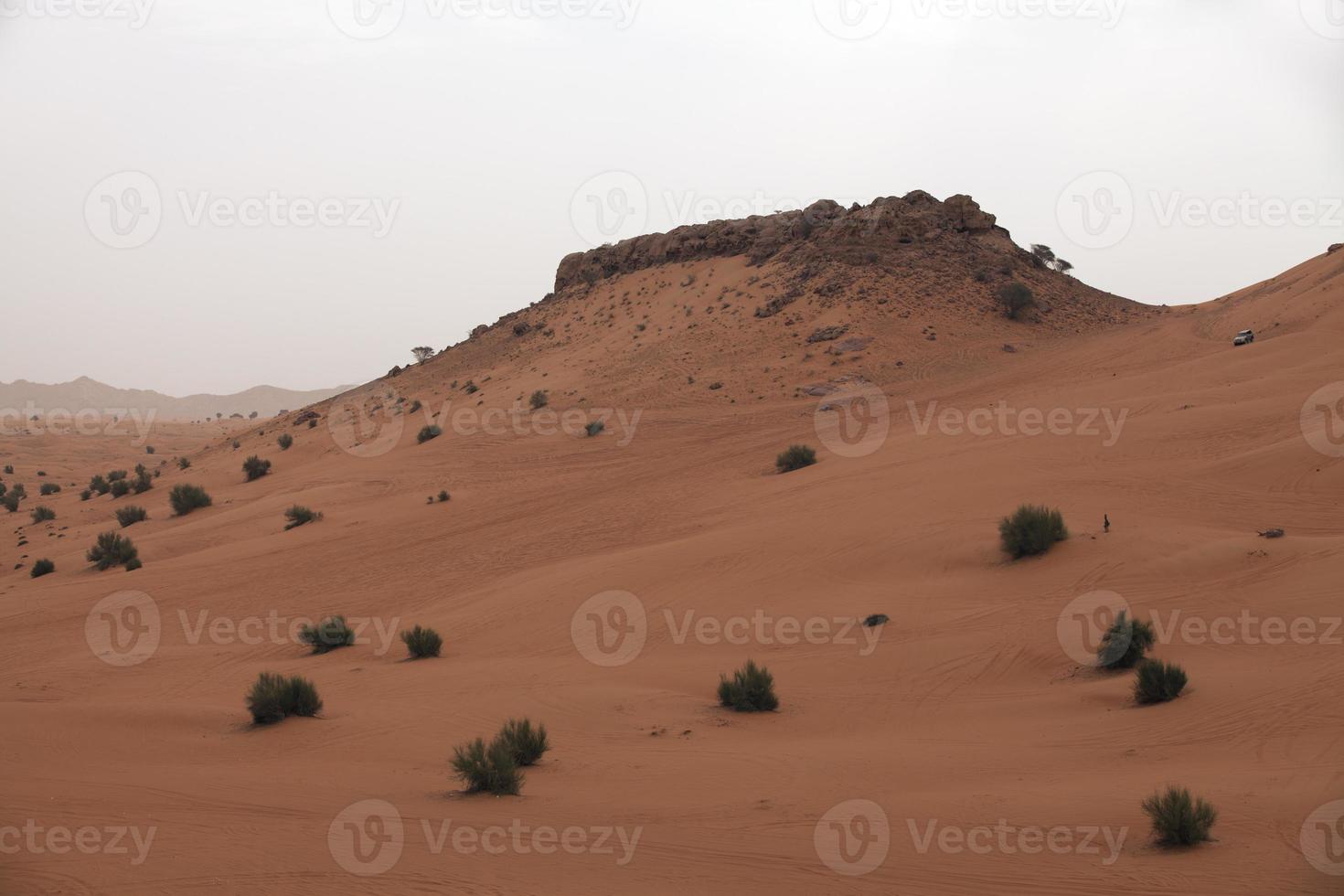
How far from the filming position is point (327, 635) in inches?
619

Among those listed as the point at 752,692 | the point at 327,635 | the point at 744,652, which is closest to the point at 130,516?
the point at 327,635

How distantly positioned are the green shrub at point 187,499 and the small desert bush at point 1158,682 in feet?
93.6

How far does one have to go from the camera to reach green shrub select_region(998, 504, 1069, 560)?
1506 centimetres

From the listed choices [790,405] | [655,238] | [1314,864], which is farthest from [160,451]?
[1314,864]

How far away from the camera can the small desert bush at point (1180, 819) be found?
6.48 metres

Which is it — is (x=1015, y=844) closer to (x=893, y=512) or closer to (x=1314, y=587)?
(x=1314, y=587)

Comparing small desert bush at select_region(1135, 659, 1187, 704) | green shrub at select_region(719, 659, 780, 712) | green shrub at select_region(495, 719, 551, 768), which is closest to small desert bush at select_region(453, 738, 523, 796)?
green shrub at select_region(495, 719, 551, 768)

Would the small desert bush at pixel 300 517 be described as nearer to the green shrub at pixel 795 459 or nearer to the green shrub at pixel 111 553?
the green shrub at pixel 111 553

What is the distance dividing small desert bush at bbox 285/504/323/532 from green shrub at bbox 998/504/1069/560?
18072 mm

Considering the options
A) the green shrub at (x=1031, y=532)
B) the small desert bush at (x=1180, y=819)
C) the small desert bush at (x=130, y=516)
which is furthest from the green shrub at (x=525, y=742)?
the small desert bush at (x=130, y=516)

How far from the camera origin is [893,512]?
60.2 feet

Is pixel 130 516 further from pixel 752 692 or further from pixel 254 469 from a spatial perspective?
pixel 752 692

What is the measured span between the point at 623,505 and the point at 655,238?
115 ft

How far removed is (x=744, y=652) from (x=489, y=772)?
19.8 ft
